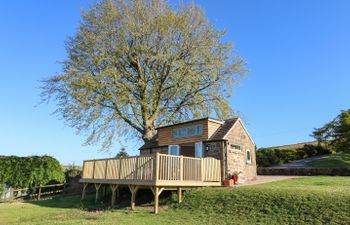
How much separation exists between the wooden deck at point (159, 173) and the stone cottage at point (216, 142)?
3.11ft

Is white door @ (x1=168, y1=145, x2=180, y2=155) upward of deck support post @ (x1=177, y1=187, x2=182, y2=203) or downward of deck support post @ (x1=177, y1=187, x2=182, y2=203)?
upward

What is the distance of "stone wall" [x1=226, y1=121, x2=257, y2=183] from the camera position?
14.9 meters

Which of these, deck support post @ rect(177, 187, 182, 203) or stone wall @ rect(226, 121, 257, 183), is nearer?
deck support post @ rect(177, 187, 182, 203)

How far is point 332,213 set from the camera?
7.83 metres

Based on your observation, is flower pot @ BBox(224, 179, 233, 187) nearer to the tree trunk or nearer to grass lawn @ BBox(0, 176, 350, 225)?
grass lawn @ BBox(0, 176, 350, 225)

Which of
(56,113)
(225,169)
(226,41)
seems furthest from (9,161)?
(226,41)

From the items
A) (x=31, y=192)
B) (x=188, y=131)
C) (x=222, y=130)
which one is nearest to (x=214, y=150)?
(x=222, y=130)

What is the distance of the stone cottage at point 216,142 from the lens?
14.8 m

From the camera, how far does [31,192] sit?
18672 millimetres

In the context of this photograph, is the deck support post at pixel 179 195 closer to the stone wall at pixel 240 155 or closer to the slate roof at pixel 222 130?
the stone wall at pixel 240 155

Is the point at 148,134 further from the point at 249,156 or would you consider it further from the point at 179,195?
the point at 179,195

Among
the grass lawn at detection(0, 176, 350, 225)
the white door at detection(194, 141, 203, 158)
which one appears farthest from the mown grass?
the grass lawn at detection(0, 176, 350, 225)

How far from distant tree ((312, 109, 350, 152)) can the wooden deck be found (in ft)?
53.8

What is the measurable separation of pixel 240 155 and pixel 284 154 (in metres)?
15.9
